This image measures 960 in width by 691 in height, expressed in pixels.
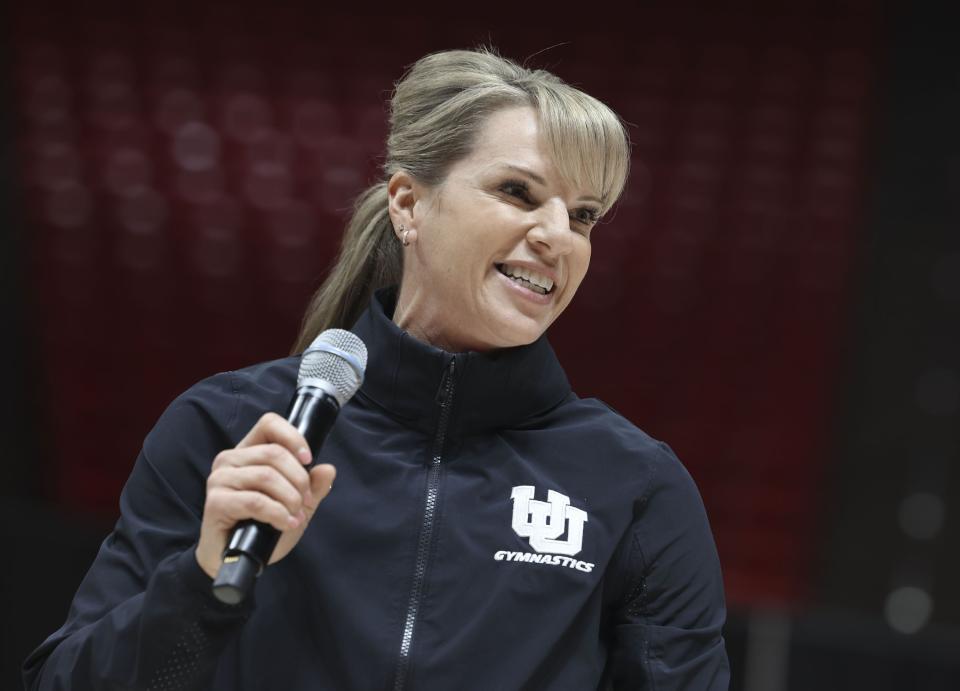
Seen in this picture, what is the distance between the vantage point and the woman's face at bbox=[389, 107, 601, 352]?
116 centimetres

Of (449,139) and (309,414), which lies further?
(449,139)

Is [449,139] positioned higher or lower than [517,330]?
higher

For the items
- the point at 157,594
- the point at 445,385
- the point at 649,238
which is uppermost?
the point at 649,238

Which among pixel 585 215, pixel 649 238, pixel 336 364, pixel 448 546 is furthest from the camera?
pixel 649 238

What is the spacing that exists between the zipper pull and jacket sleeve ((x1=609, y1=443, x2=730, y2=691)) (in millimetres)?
204

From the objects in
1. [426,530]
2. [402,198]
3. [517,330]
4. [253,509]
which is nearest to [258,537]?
[253,509]

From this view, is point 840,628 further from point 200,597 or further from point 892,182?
point 200,597

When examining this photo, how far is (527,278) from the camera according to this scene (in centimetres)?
117

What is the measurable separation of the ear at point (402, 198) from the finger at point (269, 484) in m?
0.45

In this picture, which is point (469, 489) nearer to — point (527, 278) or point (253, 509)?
point (527, 278)

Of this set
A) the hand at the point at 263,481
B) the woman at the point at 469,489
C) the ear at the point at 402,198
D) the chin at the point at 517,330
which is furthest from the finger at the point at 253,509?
the ear at the point at 402,198

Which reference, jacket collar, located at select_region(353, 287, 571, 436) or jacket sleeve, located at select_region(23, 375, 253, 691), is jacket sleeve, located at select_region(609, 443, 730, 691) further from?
jacket sleeve, located at select_region(23, 375, 253, 691)

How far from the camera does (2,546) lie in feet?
9.40

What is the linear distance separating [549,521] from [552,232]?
26 centimetres
